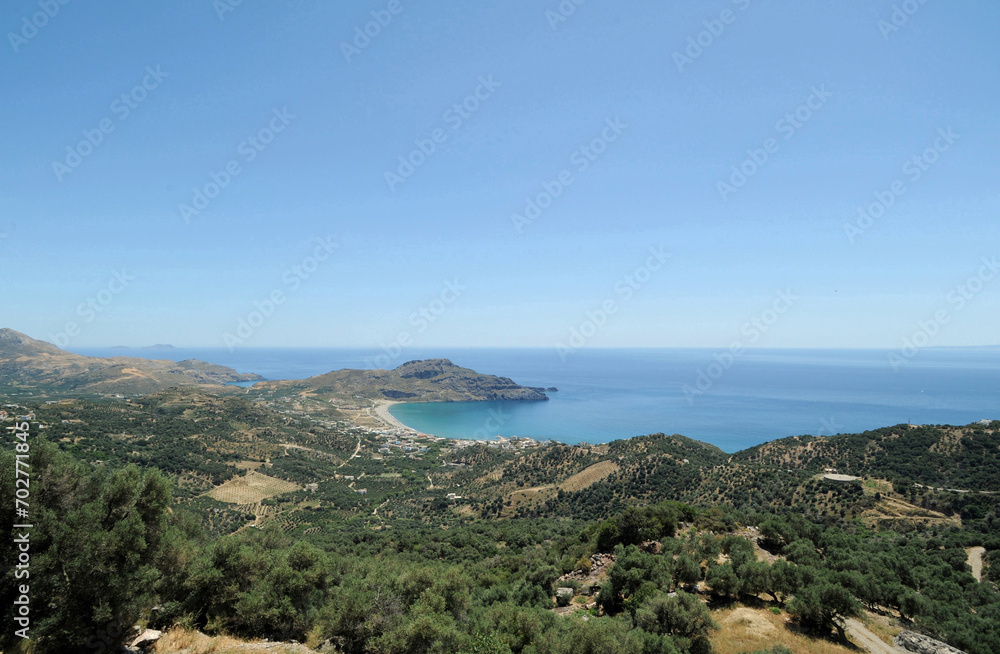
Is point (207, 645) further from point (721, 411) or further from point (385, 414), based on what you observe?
point (721, 411)

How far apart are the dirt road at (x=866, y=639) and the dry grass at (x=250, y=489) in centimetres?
5917

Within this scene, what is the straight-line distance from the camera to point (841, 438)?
51.1 m

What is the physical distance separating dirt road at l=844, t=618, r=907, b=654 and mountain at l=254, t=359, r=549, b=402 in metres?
152

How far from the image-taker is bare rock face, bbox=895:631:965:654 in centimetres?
1359

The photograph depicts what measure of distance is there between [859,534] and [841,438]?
26920 mm

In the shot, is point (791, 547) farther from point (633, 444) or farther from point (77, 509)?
point (633, 444)

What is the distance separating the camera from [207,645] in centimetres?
1107

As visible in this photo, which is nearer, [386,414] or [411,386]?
[386,414]

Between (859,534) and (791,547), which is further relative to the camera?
(859,534)

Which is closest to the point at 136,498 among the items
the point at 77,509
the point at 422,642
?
the point at 77,509

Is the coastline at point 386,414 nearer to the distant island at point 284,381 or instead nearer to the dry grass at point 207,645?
the distant island at point 284,381

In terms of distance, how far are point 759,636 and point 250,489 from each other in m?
61.3

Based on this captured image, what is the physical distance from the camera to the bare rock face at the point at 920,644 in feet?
44.6

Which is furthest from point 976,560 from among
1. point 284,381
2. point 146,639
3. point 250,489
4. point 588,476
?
point 284,381
